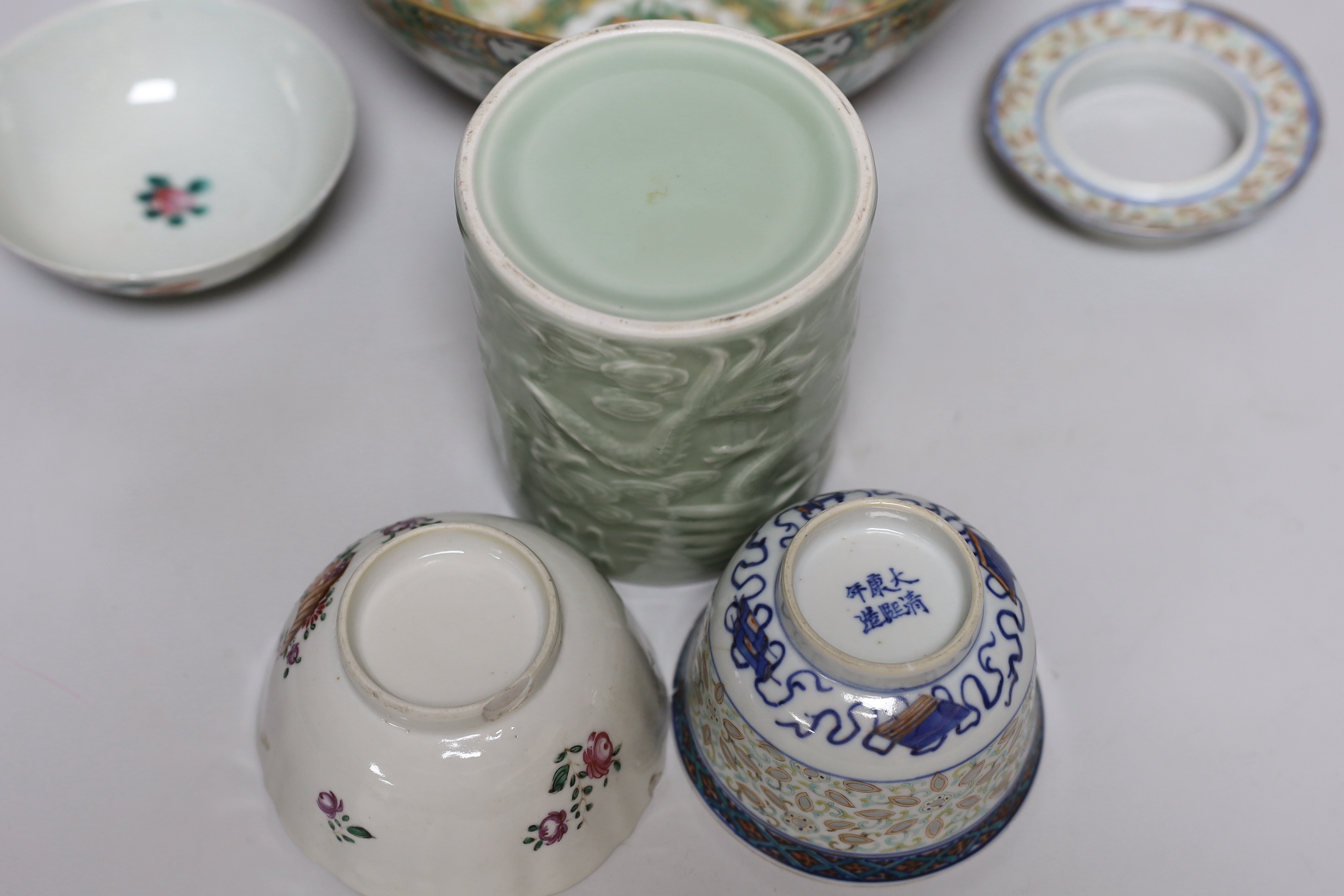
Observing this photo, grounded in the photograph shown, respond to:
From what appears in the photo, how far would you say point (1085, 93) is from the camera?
1.07 metres

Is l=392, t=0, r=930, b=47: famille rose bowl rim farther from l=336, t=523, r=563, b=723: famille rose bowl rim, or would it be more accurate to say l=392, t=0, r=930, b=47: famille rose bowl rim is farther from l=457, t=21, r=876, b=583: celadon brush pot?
l=336, t=523, r=563, b=723: famille rose bowl rim

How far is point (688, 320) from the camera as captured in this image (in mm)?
619

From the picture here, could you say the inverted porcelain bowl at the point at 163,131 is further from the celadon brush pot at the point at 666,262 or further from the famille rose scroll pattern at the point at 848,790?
the famille rose scroll pattern at the point at 848,790

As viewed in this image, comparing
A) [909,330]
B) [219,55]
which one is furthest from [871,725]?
[219,55]

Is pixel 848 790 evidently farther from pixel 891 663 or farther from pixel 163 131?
pixel 163 131

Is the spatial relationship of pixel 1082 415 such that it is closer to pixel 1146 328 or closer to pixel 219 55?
pixel 1146 328

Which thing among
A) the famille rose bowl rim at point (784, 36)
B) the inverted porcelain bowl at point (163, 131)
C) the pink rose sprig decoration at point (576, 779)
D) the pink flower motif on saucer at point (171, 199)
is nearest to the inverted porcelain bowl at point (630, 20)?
the famille rose bowl rim at point (784, 36)

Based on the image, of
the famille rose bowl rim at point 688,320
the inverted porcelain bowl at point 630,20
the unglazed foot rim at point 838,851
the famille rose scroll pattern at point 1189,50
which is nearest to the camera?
the famille rose bowl rim at point 688,320

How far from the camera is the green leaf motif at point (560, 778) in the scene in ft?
2.23

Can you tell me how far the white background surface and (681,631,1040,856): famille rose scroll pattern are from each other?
57mm

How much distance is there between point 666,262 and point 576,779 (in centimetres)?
28

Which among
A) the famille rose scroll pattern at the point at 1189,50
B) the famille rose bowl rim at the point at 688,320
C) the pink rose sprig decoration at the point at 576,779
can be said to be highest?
the famille rose bowl rim at the point at 688,320

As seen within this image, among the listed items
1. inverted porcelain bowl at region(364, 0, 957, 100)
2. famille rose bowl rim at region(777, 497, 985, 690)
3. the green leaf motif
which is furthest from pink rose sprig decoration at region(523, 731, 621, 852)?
inverted porcelain bowl at region(364, 0, 957, 100)

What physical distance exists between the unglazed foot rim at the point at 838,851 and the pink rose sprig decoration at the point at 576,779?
0.08 meters
